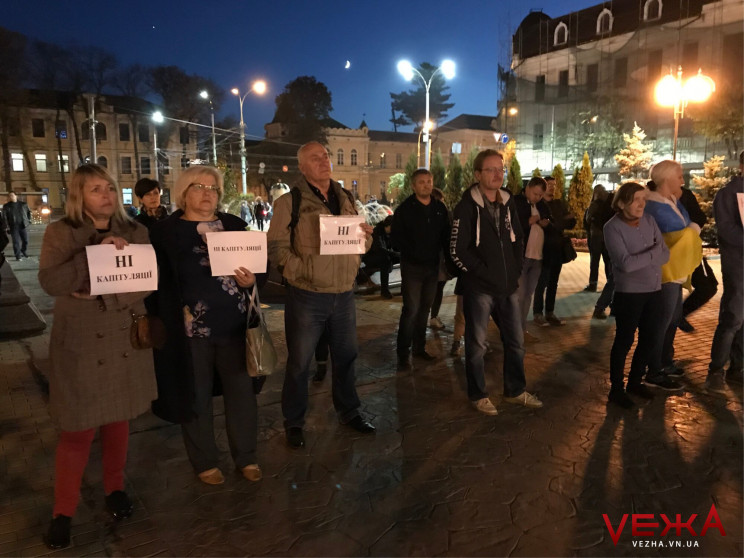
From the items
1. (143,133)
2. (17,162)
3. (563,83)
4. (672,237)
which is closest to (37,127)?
(17,162)

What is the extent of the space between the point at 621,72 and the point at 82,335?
43081mm

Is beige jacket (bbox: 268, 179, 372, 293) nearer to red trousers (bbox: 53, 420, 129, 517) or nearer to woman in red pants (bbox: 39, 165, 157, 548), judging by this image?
woman in red pants (bbox: 39, 165, 157, 548)

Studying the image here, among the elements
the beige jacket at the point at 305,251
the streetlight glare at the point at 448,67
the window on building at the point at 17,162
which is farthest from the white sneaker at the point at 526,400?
the window on building at the point at 17,162

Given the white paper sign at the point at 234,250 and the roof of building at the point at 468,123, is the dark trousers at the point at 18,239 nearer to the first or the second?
the white paper sign at the point at 234,250

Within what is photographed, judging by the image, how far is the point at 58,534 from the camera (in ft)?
10.1

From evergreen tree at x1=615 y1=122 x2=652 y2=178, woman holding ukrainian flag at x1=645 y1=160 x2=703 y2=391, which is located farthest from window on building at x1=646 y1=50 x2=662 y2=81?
woman holding ukrainian flag at x1=645 y1=160 x2=703 y2=391

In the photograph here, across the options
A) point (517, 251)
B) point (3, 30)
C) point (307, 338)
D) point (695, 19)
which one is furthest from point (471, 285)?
point (3, 30)

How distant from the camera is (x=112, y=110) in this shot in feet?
196

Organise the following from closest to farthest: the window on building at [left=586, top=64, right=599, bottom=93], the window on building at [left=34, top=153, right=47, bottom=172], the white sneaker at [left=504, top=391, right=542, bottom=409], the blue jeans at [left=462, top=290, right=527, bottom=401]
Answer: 1. the blue jeans at [left=462, top=290, right=527, bottom=401]
2. the white sneaker at [left=504, top=391, right=542, bottom=409]
3. the window on building at [left=586, top=64, right=599, bottom=93]
4. the window on building at [left=34, top=153, right=47, bottom=172]

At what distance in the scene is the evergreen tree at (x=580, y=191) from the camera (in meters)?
21.9

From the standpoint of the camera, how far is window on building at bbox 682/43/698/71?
3522cm

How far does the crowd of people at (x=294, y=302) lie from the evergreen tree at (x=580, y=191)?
1674cm

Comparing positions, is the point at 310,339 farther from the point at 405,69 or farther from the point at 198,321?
the point at 405,69

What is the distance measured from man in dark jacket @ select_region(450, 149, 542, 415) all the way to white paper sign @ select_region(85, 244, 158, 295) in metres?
2.45
